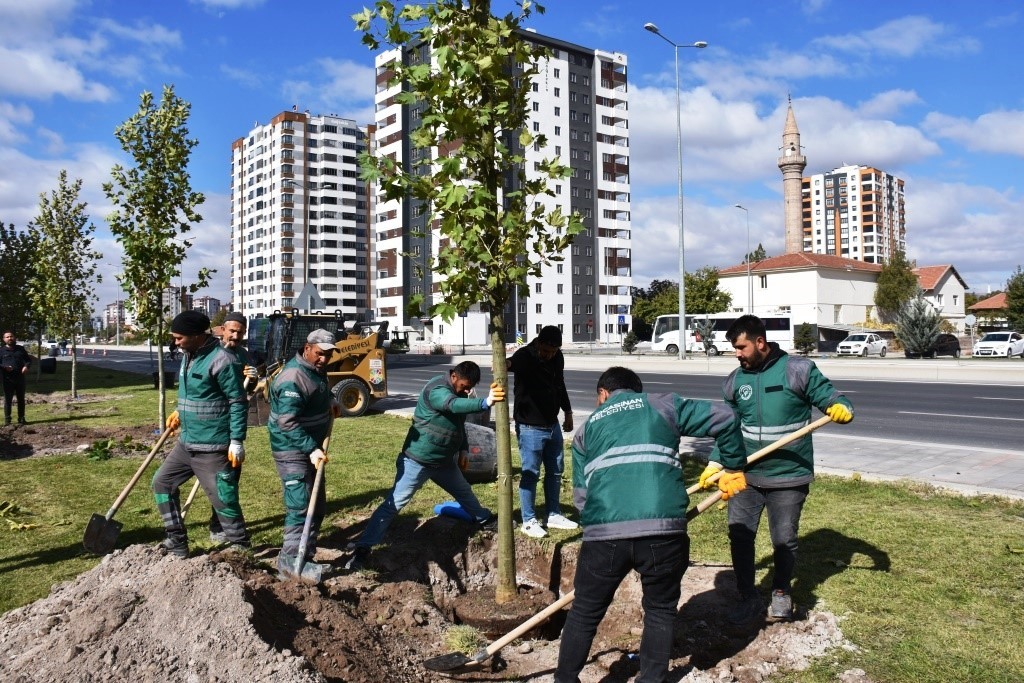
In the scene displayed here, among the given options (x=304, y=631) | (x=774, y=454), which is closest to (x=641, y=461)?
(x=774, y=454)

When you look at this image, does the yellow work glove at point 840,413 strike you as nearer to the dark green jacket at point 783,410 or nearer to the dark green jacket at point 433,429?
the dark green jacket at point 783,410

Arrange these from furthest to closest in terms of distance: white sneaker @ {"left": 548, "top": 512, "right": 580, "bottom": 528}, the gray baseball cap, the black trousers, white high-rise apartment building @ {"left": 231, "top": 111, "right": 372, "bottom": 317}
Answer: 1. white high-rise apartment building @ {"left": 231, "top": 111, "right": 372, "bottom": 317}
2. the black trousers
3. white sneaker @ {"left": 548, "top": 512, "right": 580, "bottom": 528}
4. the gray baseball cap

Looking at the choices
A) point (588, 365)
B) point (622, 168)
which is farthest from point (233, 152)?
point (588, 365)

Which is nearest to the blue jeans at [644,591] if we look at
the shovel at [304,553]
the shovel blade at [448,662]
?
the shovel blade at [448,662]

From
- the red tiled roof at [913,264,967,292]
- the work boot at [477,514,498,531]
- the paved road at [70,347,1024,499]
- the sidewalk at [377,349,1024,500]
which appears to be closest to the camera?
the work boot at [477,514,498,531]

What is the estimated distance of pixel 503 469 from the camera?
183 inches

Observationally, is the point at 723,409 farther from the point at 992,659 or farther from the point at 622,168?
the point at 622,168

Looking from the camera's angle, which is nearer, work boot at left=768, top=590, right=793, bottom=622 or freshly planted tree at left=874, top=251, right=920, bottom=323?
work boot at left=768, top=590, right=793, bottom=622

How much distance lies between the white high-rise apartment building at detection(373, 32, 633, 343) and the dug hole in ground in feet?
221

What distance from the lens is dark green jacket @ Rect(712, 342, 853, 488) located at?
4152 mm

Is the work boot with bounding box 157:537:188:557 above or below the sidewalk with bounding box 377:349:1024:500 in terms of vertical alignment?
above

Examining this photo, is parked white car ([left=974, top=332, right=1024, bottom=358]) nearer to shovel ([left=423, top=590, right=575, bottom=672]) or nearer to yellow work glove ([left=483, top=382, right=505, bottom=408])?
yellow work glove ([left=483, top=382, right=505, bottom=408])

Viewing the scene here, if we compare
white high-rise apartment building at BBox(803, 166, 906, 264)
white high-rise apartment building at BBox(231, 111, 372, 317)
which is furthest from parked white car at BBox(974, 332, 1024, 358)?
white high-rise apartment building at BBox(803, 166, 906, 264)

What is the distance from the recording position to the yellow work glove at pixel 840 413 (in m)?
3.96
